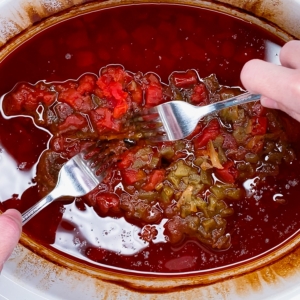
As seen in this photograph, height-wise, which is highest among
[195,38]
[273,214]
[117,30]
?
[117,30]

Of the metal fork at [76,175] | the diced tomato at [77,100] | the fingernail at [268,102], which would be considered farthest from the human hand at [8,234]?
the fingernail at [268,102]

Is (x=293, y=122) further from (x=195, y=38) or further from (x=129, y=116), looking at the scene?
(x=129, y=116)

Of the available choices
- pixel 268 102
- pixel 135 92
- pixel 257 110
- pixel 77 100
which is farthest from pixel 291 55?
pixel 77 100

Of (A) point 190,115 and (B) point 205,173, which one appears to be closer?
(A) point 190,115

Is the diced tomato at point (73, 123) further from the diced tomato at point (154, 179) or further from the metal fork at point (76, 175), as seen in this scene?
the diced tomato at point (154, 179)

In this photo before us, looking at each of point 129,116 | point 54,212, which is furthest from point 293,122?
point 54,212

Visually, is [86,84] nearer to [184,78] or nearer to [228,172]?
[184,78]
